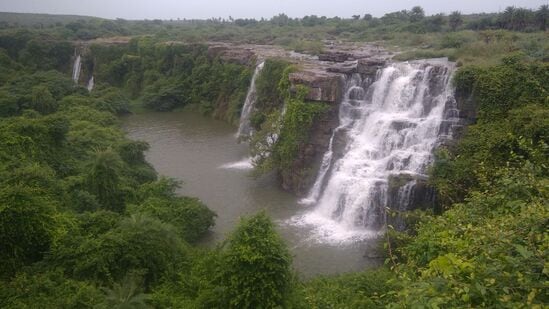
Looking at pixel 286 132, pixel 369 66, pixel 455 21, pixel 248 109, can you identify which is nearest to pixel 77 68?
pixel 248 109

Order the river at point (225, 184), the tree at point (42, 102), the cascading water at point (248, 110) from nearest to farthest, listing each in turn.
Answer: the river at point (225, 184), the tree at point (42, 102), the cascading water at point (248, 110)

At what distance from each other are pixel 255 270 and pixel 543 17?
35740mm

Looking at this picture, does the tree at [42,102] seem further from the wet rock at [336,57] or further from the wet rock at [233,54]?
the wet rock at [336,57]

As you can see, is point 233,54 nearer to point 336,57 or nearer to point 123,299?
point 336,57

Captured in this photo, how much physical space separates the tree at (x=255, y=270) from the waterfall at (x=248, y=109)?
17.9 meters

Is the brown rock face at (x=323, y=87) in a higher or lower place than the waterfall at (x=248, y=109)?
higher

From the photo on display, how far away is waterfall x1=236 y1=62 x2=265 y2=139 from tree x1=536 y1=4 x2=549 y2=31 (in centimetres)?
2296

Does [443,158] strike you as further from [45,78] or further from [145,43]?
[145,43]

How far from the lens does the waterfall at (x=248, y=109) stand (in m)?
28.7

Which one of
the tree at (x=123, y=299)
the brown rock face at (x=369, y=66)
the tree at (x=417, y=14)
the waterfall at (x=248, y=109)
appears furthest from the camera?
the tree at (x=417, y=14)

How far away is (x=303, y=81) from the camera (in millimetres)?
20812

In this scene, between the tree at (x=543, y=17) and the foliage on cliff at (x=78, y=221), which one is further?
the tree at (x=543, y=17)

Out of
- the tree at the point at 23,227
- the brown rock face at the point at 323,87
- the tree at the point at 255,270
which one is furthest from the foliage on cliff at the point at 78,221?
the brown rock face at the point at 323,87

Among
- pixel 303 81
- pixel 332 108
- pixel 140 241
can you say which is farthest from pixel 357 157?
pixel 140 241
